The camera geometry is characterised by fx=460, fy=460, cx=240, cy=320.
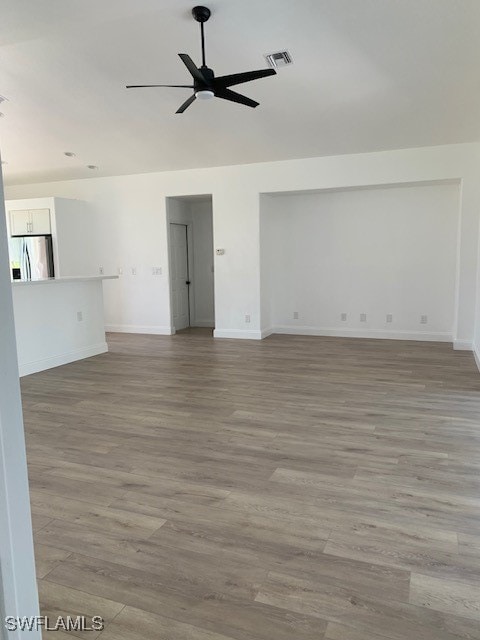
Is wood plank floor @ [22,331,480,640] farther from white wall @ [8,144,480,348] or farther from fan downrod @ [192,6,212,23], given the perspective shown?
fan downrod @ [192,6,212,23]

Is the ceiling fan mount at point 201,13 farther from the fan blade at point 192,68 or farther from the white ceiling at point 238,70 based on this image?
the fan blade at point 192,68

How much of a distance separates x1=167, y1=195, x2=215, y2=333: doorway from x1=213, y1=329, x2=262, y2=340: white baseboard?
0.96m

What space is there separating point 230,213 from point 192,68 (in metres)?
3.85

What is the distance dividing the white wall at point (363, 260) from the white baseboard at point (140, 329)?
177cm

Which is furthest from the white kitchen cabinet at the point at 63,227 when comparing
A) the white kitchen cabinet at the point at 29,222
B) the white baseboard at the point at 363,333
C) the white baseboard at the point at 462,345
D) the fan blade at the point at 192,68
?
the white baseboard at the point at 462,345

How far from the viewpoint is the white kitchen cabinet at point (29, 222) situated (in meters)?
8.03

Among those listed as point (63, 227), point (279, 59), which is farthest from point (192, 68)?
point (63, 227)

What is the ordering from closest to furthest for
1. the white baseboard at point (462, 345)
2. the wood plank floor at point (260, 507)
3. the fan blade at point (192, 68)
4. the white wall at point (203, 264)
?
the wood plank floor at point (260, 507)
the fan blade at point (192, 68)
the white baseboard at point (462, 345)
the white wall at point (203, 264)

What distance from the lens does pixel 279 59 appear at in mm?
4543

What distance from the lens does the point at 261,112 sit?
5.64 m

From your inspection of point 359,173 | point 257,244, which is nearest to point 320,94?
point 359,173

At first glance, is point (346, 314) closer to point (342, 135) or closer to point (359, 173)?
point (359, 173)

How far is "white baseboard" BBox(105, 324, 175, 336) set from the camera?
8.18 metres

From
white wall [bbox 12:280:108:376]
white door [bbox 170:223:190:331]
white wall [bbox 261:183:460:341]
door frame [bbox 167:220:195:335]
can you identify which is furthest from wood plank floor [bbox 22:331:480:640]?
white door [bbox 170:223:190:331]
